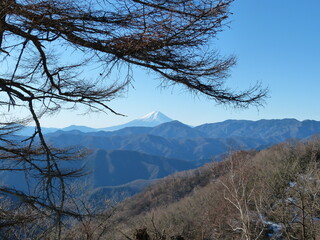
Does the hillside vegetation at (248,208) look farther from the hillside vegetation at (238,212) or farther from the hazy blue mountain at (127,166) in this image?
the hazy blue mountain at (127,166)

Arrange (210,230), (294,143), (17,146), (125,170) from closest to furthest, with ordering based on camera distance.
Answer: (17,146), (210,230), (294,143), (125,170)

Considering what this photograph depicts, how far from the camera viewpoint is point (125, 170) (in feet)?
573

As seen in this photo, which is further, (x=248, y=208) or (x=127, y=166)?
(x=127, y=166)

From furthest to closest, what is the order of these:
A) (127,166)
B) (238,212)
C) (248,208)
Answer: (127,166)
(248,208)
(238,212)

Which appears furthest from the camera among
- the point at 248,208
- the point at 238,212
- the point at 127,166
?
the point at 127,166

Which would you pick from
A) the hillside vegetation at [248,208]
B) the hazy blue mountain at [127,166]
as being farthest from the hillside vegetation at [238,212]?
the hazy blue mountain at [127,166]

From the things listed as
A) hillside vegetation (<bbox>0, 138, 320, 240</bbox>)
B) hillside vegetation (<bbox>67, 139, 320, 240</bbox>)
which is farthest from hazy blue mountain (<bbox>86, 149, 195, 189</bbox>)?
hillside vegetation (<bbox>0, 138, 320, 240</bbox>)

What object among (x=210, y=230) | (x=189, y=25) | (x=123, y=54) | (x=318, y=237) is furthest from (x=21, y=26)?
(x=210, y=230)

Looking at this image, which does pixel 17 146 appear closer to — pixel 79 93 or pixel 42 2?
pixel 79 93

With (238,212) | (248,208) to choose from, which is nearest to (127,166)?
(248,208)

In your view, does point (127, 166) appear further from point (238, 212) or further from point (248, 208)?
point (238, 212)

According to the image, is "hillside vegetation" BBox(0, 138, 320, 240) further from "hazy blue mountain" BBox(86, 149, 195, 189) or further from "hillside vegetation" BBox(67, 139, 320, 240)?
"hazy blue mountain" BBox(86, 149, 195, 189)

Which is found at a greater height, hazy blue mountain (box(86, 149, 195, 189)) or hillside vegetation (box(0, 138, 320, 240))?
hillside vegetation (box(0, 138, 320, 240))

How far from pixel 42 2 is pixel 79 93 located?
145cm
